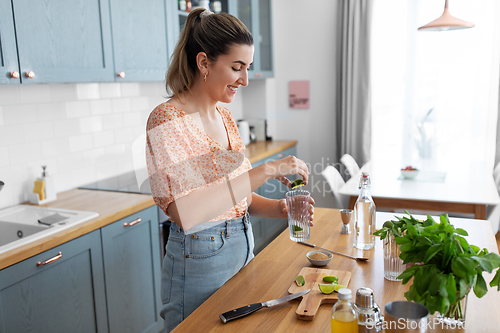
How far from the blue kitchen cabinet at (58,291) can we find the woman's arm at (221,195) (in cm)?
72

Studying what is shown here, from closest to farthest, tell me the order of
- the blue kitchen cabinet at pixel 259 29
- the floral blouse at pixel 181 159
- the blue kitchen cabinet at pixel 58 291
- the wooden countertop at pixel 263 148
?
the floral blouse at pixel 181 159 → the blue kitchen cabinet at pixel 58 291 → the wooden countertop at pixel 263 148 → the blue kitchen cabinet at pixel 259 29

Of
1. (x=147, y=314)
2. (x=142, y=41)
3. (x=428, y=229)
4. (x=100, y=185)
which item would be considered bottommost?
(x=147, y=314)

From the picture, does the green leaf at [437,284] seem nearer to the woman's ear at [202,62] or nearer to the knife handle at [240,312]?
the knife handle at [240,312]

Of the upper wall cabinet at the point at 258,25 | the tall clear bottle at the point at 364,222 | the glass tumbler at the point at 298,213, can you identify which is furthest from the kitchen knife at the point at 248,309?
the upper wall cabinet at the point at 258,25

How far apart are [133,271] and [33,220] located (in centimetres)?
53

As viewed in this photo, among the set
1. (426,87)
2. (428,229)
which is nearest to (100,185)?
(428,229)

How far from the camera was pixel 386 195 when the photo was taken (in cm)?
268

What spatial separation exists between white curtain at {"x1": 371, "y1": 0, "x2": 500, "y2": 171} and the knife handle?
3199mm

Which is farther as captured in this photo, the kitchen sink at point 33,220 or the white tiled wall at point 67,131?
the white tiled wall at point 67,131

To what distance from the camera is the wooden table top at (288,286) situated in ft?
3.26

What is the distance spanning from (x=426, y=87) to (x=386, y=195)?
1679mm

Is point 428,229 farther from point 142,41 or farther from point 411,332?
point 142,41

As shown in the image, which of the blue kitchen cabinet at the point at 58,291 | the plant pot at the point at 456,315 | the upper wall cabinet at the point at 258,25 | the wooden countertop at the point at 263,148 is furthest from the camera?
the upper wall cabinet at the point at 258,25

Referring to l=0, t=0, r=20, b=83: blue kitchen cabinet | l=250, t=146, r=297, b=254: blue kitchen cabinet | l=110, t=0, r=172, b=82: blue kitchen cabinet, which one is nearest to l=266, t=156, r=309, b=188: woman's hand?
l=0, t=0, r=20, b=83: blue kitchen cabinet
